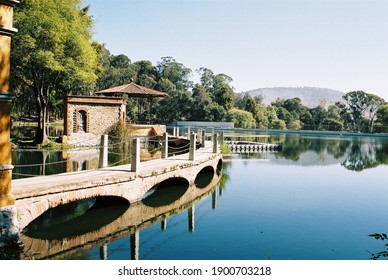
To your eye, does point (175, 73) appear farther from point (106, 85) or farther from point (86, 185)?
point (86, 185)

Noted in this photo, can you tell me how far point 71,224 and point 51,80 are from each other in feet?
57.9

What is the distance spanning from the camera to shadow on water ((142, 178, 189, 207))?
11.1 m

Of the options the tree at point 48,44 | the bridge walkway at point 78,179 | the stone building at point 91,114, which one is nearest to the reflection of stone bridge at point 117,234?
the bridge walkway at point 78,179

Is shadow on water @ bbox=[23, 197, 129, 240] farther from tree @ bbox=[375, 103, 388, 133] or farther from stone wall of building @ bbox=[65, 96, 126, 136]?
tree @ bbox=[375, 103, 388, 133]

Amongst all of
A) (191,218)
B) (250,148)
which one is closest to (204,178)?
(191,218)

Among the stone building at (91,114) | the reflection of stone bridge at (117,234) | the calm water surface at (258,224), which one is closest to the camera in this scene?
the reflection of stone bridge at (117,234)

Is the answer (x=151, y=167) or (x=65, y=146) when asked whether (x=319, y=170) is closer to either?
(x=151, y=167)

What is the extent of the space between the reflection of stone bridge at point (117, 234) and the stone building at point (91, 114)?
16250 mm

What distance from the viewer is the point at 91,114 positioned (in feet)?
87.7

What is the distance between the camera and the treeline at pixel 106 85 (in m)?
20.1

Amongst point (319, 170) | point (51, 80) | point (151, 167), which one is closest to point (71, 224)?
point (151, 167)

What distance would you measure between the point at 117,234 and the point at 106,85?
193 ft

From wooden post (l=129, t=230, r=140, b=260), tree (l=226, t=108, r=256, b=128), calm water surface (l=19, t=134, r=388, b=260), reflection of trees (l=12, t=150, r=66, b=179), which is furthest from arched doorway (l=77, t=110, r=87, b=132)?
tree (l=226, t=108, r=256, b=128)

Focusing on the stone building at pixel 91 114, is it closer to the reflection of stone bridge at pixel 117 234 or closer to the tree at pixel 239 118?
the reflection of stone bridge at pixel 117 234
